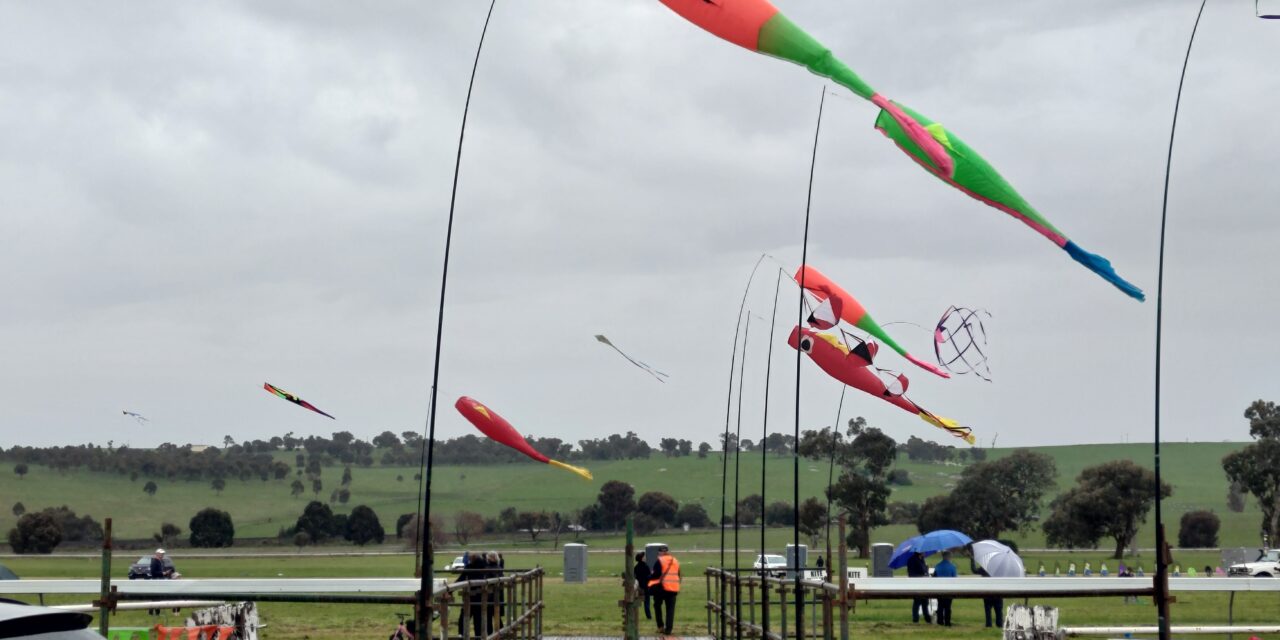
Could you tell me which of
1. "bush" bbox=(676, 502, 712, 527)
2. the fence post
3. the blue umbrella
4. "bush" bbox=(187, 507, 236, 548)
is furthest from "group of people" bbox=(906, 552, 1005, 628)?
"bush" bbox=(676, 502, 712, 527)

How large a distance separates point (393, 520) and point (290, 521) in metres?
9.39

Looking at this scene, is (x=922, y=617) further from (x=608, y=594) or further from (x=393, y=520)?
(x=393, y=520)

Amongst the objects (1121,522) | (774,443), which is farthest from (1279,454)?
(774,443)

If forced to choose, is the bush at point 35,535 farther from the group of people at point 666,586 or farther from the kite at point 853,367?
the kite at point 853,367

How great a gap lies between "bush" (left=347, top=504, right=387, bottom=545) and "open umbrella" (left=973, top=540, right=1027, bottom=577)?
94.1 metres

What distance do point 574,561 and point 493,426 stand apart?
110 ft

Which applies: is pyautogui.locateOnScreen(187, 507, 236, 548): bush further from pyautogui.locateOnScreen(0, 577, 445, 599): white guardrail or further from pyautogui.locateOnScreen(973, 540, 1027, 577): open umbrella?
pyautogui.locateOnScreen(0, 577, 445, 599): white guardrail

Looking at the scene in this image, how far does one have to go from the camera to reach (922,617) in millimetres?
35875

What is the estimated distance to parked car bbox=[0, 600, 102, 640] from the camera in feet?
23.8

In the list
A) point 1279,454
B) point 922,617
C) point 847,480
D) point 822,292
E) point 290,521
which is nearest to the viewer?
point 822,292

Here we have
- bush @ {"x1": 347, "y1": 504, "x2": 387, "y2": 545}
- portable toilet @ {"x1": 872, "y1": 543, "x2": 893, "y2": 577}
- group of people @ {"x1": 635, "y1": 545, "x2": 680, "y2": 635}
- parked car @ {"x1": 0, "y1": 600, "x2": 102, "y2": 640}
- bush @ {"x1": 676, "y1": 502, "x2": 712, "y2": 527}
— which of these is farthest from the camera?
bush @ {"x1": 676, "y1": 502, "x2": 712, "y2": 527}

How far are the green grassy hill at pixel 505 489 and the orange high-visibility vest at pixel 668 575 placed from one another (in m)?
90.2

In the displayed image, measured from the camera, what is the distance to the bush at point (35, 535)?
103438mm

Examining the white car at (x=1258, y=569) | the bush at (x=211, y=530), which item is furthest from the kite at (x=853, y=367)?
the bush at (x=211, y=530)
